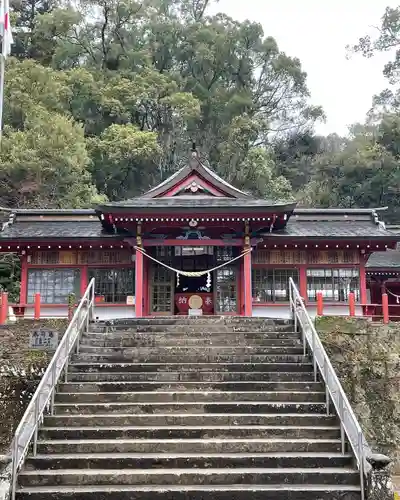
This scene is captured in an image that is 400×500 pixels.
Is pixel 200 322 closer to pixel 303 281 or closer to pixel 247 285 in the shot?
pixel 247 285

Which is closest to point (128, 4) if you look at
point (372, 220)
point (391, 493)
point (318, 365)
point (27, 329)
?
point (372, 220)

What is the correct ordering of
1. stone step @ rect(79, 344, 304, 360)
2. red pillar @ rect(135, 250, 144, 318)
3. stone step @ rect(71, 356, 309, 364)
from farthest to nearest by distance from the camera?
red pillar @ rect(135, 250, 144, 318) < stone step @ rect(79, 344, 304, 360) < stone step @ rect(71, 356, 309, 364)

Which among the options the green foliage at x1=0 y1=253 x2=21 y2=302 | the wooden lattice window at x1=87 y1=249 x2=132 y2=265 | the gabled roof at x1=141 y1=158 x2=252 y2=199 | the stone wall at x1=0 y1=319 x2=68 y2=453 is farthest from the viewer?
the green foliage at x1=0 y1=253 x2=21 y2=302

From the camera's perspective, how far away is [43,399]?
29.4 feet

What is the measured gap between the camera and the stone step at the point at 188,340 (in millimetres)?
11898

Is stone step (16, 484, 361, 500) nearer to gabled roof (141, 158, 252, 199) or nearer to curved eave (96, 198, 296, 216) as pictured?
curved eave (96, 198, 296, 216)

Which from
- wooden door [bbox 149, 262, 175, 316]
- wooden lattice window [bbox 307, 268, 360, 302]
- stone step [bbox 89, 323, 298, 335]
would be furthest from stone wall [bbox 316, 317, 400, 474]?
wooden door [bbox 149, 262, 175, 316]

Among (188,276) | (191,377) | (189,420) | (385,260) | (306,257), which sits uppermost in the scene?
(385,260)

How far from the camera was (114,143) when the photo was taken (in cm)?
3731

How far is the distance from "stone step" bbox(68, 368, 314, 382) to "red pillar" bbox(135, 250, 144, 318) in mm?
6075

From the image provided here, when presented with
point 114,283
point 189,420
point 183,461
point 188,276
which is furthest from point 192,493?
point 114,283

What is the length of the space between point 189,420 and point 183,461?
107cm

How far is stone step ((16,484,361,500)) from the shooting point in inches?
289

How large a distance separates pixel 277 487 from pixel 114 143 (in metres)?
32.6
